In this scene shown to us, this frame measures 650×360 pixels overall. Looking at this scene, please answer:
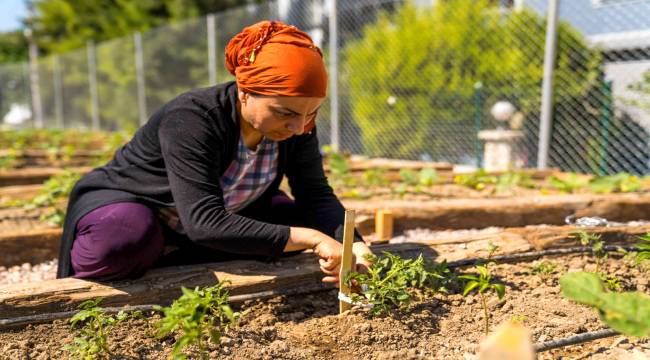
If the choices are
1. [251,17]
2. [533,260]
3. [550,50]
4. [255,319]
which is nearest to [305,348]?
[255,319]

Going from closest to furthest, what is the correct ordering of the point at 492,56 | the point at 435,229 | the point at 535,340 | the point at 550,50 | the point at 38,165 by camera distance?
the point at 535,340 < the point at 435,229 < the point at 550,50 < the point at 38,165 < the point at 492,56

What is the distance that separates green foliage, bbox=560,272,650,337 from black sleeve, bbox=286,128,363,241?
1.09 meters

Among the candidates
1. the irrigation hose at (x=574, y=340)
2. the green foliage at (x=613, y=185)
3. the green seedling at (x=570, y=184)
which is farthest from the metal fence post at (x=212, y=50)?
the irrigation hose at (x=574, y=340)

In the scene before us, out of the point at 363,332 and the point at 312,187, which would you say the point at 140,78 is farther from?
the point at 363,332

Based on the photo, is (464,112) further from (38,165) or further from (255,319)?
(255,319)

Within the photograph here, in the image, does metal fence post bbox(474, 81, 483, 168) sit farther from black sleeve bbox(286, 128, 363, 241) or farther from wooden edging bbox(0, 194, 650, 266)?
black sleeve bbox(286, 128, 363, 241)

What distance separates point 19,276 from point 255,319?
1.60 m

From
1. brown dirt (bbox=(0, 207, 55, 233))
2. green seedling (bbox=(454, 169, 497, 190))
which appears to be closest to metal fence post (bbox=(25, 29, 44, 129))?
brown dirt (bbox=(0, 207, 55, 233))

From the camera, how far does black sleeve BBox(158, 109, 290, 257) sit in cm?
189

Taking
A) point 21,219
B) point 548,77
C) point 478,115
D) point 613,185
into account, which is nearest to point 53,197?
point 21,219

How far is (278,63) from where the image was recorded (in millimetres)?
1800

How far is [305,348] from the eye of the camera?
1.74 meters

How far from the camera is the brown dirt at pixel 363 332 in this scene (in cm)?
168

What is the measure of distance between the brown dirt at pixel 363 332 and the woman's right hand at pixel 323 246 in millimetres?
150
